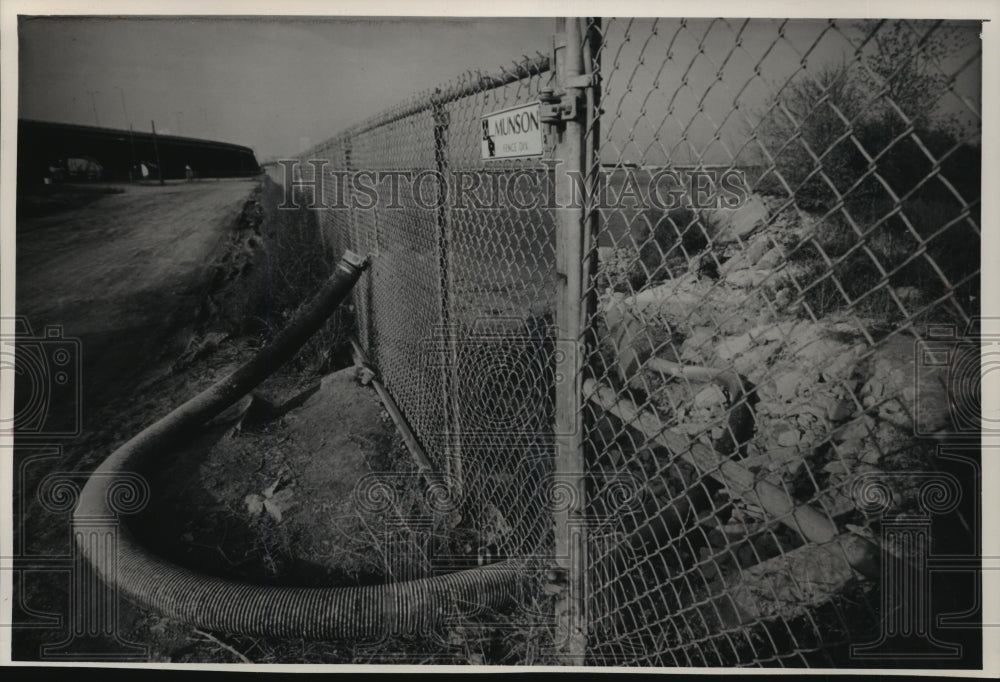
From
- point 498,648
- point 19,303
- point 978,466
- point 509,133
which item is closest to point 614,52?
point 509,133

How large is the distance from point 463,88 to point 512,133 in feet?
1.75

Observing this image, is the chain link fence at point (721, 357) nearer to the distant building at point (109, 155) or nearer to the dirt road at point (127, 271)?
the distant building at point (109, 155)

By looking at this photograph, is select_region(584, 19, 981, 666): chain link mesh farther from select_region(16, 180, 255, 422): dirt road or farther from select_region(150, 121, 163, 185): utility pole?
select_region(16, 180, 255, 422): dirt road

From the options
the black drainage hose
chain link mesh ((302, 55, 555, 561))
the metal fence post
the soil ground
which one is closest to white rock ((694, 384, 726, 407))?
chain link mesh ((302, 55, 555, 561))

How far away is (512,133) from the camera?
6.72 feet

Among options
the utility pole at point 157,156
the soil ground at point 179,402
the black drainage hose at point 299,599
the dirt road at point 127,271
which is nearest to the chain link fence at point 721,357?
the black drainage hose at point 299,599

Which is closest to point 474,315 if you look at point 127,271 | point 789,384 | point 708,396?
point 708,396

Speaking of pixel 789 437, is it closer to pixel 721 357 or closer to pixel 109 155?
pixel 721 357

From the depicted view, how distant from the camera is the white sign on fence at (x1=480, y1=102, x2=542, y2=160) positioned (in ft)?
6.32

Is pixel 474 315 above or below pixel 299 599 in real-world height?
above

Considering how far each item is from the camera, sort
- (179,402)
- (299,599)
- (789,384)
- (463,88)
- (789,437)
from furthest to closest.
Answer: (179,402)
(789,384)
(789,437)
(299,599)
(463,88)

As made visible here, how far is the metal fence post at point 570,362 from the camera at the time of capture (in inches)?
70.9

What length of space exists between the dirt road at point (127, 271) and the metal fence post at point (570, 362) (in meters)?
3.89

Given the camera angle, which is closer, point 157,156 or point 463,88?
point 463,88
